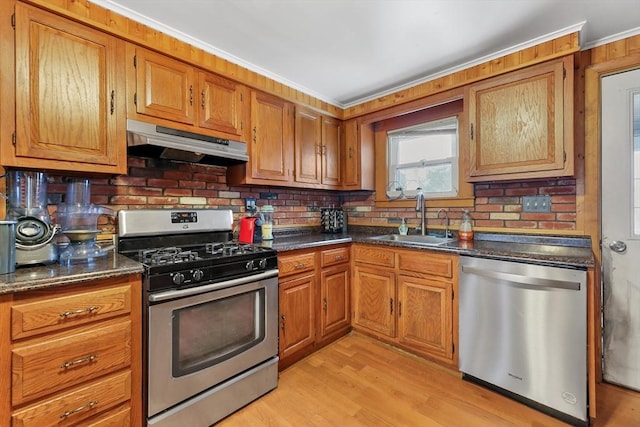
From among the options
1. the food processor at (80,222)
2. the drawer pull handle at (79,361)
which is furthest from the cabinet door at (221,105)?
the drawer pull handle at (79,361)

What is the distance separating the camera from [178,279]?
1.49 meters

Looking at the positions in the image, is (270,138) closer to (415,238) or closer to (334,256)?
(334,256)

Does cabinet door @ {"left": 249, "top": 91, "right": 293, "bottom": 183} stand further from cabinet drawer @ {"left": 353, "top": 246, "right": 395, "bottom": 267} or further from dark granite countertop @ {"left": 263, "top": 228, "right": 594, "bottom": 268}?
cabinet drawer @ {"left": 353, "top": 246, "right": 395, "bottom": 267}

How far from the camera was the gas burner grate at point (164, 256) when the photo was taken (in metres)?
1.53

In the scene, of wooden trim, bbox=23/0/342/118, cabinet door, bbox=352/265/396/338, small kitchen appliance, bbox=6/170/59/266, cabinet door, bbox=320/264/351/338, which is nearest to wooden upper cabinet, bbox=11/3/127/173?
wooden trim, bbox=23/0/342/118

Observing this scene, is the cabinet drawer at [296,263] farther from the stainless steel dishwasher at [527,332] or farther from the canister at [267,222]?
the stainless steel dishwasher at [527,332]

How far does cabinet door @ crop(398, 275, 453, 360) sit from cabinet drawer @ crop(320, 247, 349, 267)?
52 cm

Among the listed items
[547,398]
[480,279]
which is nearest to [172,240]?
[480,279]

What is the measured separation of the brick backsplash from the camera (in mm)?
1917

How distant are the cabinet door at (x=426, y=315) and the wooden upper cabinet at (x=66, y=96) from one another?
2134 mm

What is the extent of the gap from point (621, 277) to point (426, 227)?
135 centimetres

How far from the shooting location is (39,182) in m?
1.57

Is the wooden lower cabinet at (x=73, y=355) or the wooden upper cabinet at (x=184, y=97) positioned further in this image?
the wooden upper cabinet at (x=184, y=97)

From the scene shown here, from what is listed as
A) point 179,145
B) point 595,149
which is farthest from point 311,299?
point 595,149
